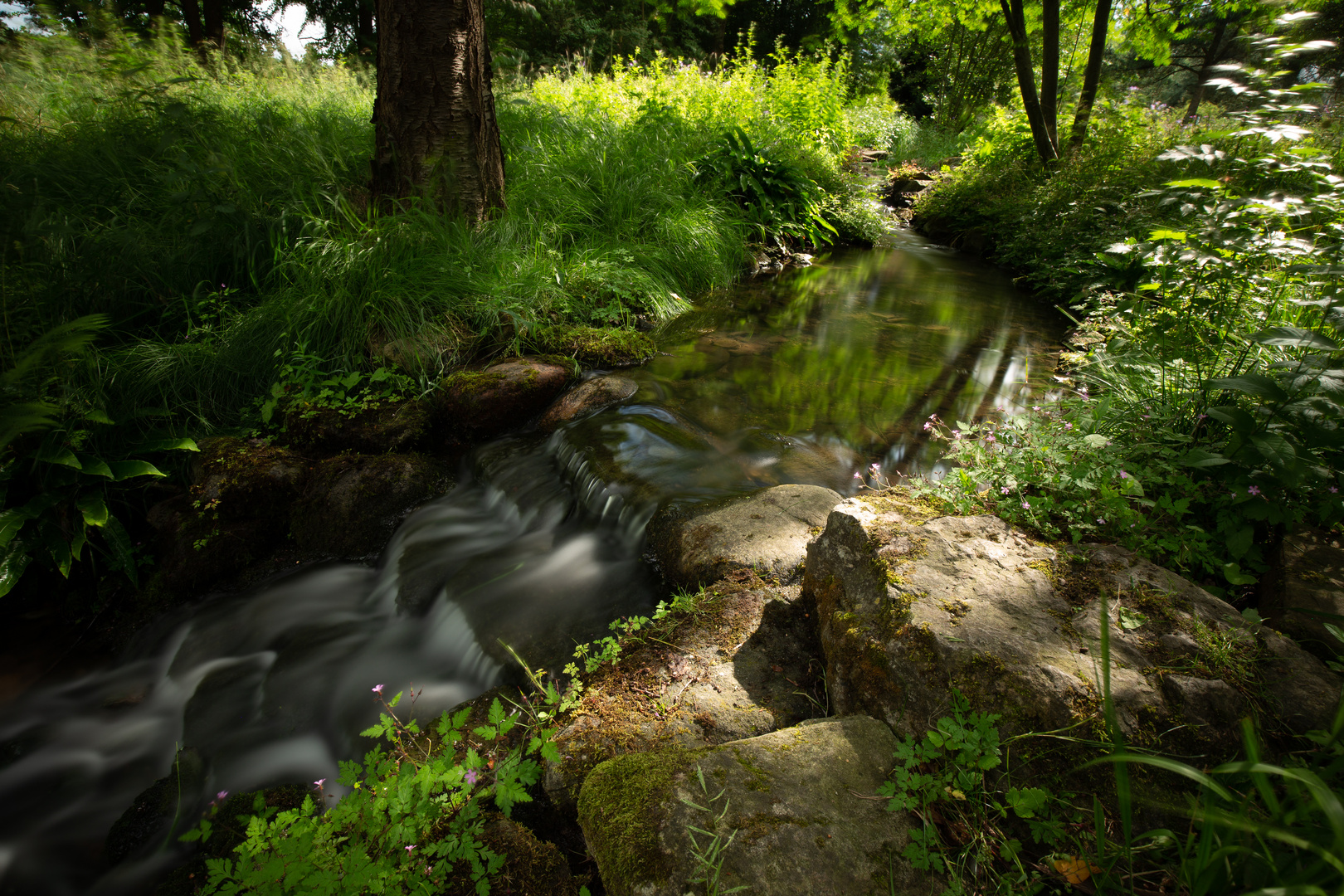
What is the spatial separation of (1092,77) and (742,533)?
12.2 meters

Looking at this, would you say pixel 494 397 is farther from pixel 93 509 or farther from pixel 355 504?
pixel 93 509

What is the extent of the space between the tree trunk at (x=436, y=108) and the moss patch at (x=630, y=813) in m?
4.49

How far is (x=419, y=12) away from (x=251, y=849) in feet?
15.8

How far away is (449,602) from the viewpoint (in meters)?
2.84

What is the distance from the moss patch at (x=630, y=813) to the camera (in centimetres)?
118

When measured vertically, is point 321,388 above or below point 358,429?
above

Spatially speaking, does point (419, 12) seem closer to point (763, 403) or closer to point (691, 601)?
point (763, 403)

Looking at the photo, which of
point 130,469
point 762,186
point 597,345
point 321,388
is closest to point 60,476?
point 130,469

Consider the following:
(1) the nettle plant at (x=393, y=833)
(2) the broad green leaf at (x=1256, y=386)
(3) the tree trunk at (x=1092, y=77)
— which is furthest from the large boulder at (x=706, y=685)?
(3) the tree trunk at (x=1092, y=77)

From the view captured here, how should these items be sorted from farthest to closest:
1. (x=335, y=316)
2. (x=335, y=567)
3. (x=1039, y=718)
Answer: (x=335, y=316)
(x=335, y=567)
(x=1039, y=718)

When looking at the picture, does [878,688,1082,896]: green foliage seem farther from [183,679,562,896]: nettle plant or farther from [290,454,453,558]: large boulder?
[290,454,453,558]: large boulder

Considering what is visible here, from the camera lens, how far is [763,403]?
14.3 feet

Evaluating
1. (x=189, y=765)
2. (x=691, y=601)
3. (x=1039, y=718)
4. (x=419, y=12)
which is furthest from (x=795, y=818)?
(x=419, y=12)

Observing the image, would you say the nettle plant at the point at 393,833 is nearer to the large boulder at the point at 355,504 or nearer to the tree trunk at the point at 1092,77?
the large boulder at the point at 355,504
